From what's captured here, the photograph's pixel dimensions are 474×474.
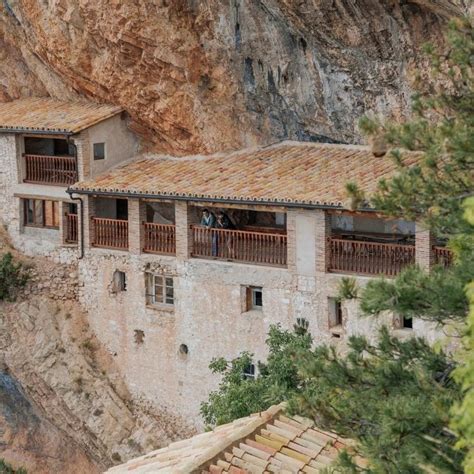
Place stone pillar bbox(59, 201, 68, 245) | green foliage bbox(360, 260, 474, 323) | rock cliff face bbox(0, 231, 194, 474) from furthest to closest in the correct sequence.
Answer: stone pillar bbox(59, 201, 68, 245) < rock cliff face bbox(0, 231, 194, 474) < green foliage bbox(360, 260, 474, 323)

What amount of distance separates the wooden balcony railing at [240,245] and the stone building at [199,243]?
0.10 ft

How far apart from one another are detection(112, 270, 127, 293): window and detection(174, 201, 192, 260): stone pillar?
2.12 metres

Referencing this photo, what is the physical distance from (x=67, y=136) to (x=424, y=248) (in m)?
10.2

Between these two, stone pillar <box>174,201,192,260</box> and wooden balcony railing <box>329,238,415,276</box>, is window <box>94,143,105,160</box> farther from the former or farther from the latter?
wooden balcony railing <box>329,238,415,276</box>

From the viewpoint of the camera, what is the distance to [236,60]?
32.8 meters

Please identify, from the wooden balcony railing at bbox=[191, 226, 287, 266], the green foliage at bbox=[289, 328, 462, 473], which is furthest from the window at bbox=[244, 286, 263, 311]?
the green foliage at bbox=[289, 328, 462, 473]

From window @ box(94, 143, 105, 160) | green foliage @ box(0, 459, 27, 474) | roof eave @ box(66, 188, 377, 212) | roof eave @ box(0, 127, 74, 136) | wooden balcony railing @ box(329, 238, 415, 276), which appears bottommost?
green foliage @ box(0, 459, 27, 474)

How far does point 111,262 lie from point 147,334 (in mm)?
1990

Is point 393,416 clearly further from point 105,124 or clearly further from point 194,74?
point 105,124

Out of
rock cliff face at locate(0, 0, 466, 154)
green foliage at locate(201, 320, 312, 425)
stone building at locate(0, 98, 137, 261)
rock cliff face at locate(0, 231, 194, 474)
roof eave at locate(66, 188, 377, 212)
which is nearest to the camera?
green foliage at locate(201, 320, 312, 425)

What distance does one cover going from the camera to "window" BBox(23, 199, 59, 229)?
37.4 metres

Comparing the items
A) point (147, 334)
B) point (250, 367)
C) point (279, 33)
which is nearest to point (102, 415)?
point (147, 334)

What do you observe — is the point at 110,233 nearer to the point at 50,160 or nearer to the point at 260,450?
the point at 50,160

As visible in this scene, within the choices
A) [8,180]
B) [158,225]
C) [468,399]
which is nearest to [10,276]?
[8,180]
